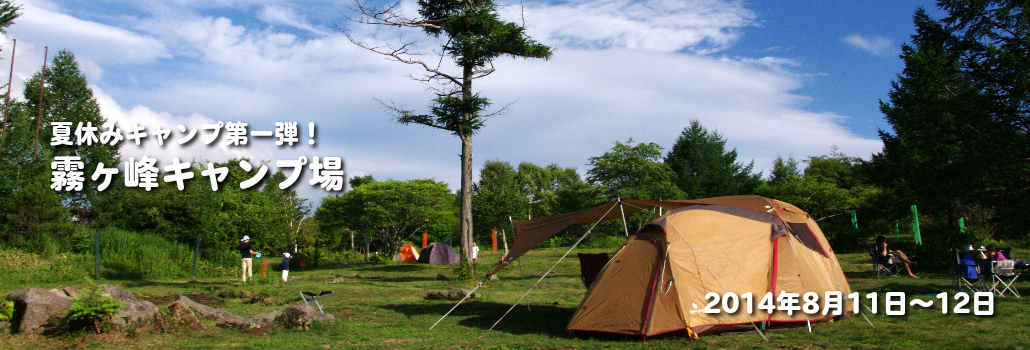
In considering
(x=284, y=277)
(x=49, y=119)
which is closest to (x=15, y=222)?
(x=284, y=277)

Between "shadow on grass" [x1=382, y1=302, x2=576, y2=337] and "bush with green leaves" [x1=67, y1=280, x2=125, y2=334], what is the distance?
4372mm

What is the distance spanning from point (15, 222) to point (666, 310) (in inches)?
828

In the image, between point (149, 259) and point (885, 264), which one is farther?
point (149, 259)

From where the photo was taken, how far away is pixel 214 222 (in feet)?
73.3

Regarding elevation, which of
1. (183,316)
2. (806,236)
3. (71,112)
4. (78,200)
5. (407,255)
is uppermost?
(71,112)

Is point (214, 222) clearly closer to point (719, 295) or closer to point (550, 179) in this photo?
point (719, 295)

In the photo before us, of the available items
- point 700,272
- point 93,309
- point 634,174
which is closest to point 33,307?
point 93,309

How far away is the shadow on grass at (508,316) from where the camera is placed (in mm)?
9113

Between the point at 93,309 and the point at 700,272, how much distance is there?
302 inches

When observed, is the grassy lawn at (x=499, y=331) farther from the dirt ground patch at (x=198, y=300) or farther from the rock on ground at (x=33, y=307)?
the rock on ground at (x=33, y=307)

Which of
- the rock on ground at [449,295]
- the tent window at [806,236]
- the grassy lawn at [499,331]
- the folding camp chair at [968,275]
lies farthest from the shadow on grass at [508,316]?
the folding camp chair at [968,275]

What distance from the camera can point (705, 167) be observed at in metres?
44.5

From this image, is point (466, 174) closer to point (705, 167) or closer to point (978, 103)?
point (978, 103)

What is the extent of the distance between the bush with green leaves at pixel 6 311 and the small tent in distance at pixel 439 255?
755 inches
